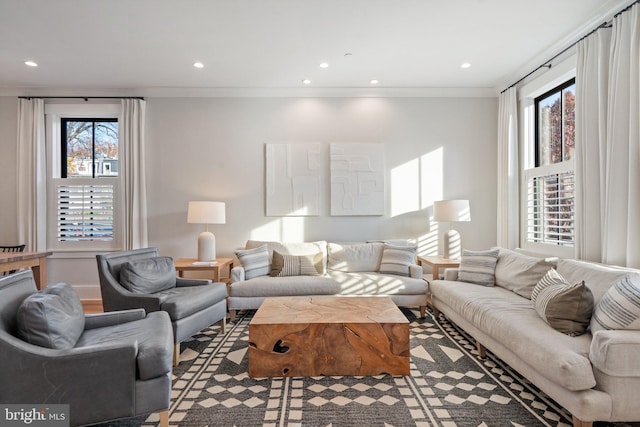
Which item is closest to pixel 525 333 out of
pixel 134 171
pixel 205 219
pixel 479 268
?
pixel 479 268

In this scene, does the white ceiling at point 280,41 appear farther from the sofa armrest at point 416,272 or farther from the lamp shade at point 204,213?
the sofa armrest at point 416,272

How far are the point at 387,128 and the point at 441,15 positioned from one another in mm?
1977

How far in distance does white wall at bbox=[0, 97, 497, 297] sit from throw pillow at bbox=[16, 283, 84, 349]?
9.19 feet

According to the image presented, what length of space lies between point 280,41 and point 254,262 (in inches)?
97.0

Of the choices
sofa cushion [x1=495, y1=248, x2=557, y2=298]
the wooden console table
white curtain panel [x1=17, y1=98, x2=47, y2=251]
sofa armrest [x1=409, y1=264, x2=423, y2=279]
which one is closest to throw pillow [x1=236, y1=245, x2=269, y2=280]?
sofa armrest [x1=409, y1=264, x2=423, y2=279]

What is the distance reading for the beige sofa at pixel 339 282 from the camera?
3799 millimetres

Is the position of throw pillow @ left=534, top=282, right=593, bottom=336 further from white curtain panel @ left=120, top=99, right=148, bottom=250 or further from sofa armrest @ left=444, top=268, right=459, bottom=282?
white curtain panel @ left=120, top=99, right=148, bottom=250

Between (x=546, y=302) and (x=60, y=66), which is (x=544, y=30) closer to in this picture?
(x=546, y=302)

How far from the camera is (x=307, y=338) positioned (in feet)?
8.31

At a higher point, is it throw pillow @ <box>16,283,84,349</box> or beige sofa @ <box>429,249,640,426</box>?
throw pillow @ <box>16,283,84,349</box>

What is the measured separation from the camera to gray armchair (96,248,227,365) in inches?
113

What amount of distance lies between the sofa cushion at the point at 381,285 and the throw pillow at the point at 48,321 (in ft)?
8.53

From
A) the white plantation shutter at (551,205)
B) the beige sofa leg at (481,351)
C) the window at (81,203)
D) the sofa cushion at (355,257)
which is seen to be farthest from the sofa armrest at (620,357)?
the window at (81,203)

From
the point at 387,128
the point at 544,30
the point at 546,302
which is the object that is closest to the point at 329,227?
the point at 387,128
